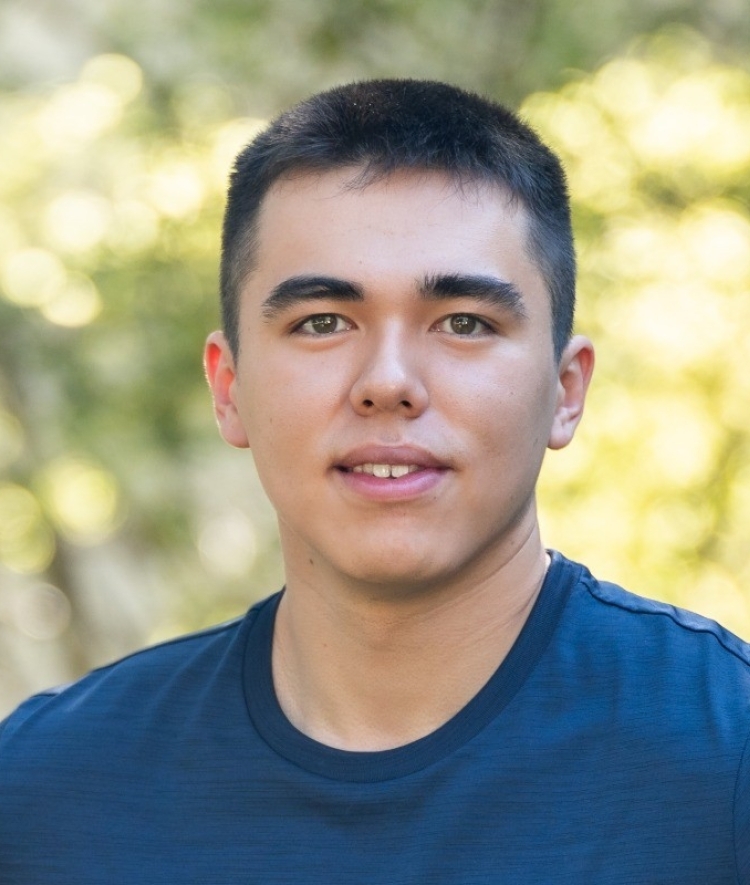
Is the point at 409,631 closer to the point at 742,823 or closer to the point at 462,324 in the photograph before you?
the point at 462,324

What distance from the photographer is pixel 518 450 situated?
225 centimetres

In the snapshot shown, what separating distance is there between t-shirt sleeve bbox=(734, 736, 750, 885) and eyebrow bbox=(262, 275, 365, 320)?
2.82ft

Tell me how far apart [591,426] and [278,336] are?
107 inches

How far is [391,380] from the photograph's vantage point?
6.99 ft

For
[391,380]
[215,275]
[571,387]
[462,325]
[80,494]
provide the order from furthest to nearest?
[80,494] → [215,275] → [571,387] → [462,325] → [391,380]

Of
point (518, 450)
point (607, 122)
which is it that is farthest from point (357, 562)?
point (607, 122)

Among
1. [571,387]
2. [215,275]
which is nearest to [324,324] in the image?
[571,387]

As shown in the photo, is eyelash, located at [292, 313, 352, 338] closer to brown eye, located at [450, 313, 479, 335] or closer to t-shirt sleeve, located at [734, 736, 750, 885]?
brown eye, located at [450, 313, 479, 335]

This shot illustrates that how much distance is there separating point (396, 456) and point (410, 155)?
50 cm

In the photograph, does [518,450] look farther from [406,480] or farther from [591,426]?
[591,426]

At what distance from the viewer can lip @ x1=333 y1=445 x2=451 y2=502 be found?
216 centimetres

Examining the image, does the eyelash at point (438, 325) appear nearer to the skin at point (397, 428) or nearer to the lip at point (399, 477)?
the skin at point (397, 428)

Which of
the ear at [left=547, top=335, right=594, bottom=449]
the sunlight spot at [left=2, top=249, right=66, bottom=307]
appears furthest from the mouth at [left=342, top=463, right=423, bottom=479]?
the sunlight spot at [left=2, top=249, right=66, bottom=307]

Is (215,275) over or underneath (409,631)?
over
